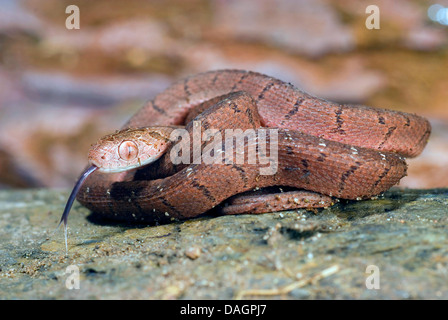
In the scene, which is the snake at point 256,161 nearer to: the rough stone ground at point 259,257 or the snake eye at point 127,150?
the snake eye at point 127,150

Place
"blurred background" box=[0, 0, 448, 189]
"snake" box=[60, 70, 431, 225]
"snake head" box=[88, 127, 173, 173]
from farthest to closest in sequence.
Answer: "blurred background" box=[0, 0, 448, 189] < "snake head" box=[88, 127, 173, 173] < "snake" box=[60, 70, 431, 225]

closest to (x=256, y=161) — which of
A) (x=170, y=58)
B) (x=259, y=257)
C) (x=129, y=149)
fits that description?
(x=259, y=257)

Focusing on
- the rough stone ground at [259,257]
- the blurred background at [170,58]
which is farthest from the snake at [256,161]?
the blurred background at [170,58]

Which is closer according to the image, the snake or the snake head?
the snake

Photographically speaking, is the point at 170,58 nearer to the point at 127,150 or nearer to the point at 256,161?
the point at 127,150

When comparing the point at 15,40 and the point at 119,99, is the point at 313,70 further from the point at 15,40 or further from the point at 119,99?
the point at 15,40

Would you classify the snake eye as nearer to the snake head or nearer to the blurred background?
the snake head

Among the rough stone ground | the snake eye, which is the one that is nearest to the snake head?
the snake eye
